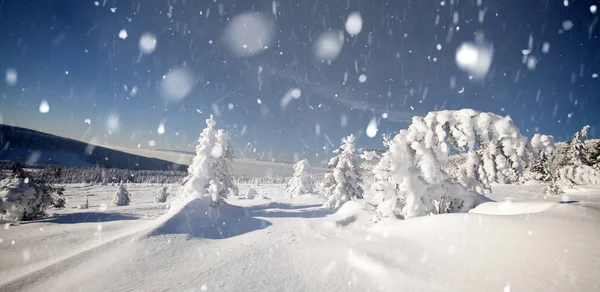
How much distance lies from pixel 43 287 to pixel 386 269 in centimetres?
812

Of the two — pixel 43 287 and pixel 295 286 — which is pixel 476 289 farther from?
pixel 43 287

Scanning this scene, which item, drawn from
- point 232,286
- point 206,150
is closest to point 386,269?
point 232,286

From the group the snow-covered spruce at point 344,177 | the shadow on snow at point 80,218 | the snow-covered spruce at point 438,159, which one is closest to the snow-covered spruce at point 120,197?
the shadow on snow at point 80,218

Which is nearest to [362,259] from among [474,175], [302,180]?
[474,175]

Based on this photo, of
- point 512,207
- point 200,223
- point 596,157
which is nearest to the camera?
point 512,207

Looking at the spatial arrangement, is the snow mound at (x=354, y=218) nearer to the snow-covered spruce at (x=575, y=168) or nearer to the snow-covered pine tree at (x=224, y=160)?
the snow-covered pine tree at (x=224, y=160)

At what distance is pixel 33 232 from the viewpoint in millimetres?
12086

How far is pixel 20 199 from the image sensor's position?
14.8 metres

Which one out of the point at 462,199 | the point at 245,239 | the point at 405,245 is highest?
the point at 462,199

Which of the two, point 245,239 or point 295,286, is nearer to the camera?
point 295,286

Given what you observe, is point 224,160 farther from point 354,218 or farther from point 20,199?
point 354,218

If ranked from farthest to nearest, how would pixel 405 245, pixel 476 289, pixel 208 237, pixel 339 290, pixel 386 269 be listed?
pixel 208 237 → pixel 405 245 → pixel 386 269 → pixel 339 290 → pixel 476 289

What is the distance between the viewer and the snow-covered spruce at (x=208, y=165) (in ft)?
68.2

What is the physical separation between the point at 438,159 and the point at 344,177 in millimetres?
15687
